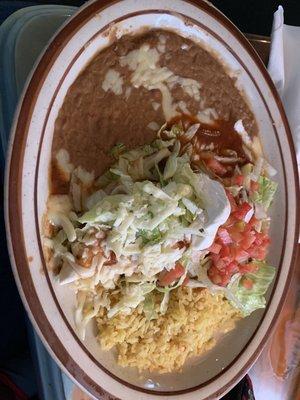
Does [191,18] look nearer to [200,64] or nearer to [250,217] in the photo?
[200,64]

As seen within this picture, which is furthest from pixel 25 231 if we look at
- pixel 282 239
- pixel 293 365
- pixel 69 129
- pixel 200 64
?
pixel 293 365

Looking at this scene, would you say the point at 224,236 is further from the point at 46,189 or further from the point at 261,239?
the point at 46,189

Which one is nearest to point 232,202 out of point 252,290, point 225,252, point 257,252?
point 225,252

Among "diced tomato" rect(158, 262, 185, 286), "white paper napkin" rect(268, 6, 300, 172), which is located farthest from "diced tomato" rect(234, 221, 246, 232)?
"white paper napkin" rect(268, 6, 300, 172)

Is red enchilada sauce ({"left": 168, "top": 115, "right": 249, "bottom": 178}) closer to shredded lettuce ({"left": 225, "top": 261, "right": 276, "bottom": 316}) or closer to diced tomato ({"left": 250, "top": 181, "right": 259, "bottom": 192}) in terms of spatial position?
diced tomato ({"left": 250, "top": 181, "right": 259, "bottom": 192})

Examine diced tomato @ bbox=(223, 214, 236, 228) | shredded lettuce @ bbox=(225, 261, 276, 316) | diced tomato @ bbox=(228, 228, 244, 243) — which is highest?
diced tomato @ bbox=(223, 214, 236, 228)

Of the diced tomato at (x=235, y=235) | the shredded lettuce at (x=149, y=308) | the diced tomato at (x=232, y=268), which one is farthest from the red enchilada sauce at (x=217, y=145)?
the shredded lettuce at (x=149, y=308)

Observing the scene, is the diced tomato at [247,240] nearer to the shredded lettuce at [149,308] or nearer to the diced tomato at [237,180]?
the diced tomato at [237,180]
